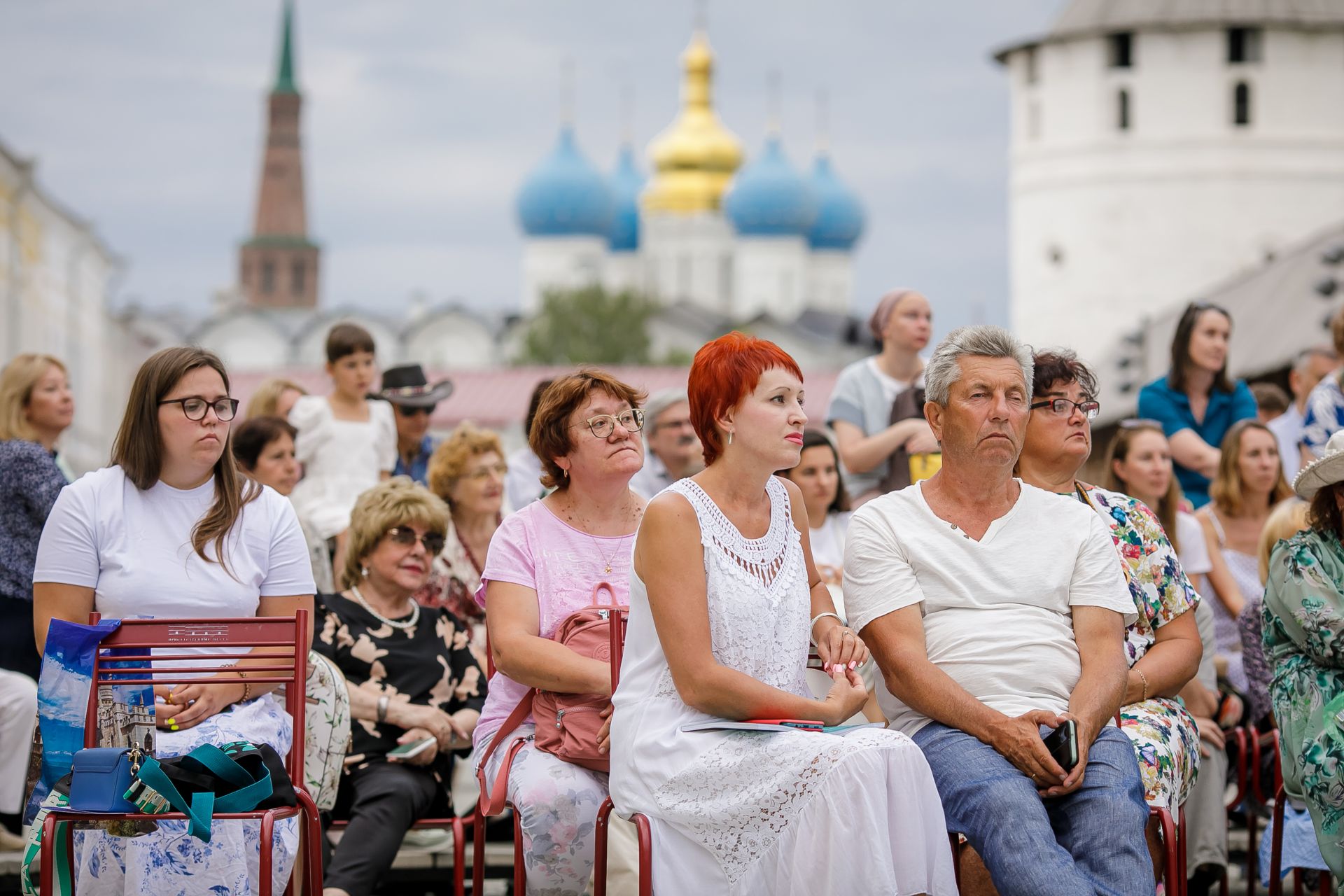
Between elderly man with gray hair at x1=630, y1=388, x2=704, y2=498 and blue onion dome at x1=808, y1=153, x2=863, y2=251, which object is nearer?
elderly man with gray hair at x1=630, y1=388, x2=704, y2=498

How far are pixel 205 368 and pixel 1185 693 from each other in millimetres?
3279

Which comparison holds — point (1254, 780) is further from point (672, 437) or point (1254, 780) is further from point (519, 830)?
point (672, 437)

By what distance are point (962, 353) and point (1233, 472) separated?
124 inches

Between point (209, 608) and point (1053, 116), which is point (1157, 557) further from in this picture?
point (1053, 116)

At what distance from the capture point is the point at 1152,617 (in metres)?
5.57

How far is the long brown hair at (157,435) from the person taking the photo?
5.32m

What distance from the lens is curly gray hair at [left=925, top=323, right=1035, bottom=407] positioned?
17.1 feet

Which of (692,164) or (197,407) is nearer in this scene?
(197,407)

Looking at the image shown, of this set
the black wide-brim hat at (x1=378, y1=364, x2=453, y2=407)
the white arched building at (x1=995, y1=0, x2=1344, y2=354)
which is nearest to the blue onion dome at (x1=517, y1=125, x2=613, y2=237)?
the white arched building at (x1=995, y1=0, x2=1344, y2=354)

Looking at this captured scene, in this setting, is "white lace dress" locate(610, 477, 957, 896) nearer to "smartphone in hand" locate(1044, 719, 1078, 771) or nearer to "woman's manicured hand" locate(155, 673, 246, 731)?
"smartphone in hand" locate(1044, 719, 1078, 771)

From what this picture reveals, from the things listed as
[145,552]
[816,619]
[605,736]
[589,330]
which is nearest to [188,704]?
[145,552]

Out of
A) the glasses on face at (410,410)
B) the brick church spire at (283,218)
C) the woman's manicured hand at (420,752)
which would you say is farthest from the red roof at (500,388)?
the brick church spire at (283,218)

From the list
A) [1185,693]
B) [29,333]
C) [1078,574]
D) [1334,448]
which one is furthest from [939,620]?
[29,333]

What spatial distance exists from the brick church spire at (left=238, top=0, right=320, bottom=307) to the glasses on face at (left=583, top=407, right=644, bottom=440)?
121679 mm
